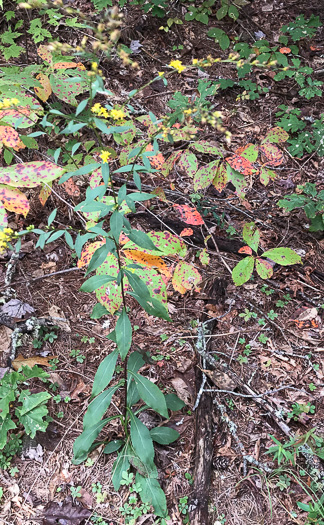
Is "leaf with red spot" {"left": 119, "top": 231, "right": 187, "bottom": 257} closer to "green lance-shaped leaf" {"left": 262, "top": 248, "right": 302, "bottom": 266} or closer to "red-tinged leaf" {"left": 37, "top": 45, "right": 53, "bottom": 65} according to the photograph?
"green lance-shaped leaf" {"left": 262, "top": 248, "right": 302, "bottom": 266}

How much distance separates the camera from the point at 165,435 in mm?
2006

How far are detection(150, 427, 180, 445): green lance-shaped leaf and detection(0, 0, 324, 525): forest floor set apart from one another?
10 centimetres

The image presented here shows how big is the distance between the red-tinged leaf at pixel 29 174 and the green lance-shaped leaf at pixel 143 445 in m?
1.26

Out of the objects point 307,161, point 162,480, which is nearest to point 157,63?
point 307,161

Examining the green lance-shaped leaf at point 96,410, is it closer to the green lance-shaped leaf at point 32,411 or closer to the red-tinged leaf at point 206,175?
the green lance-shaped leaf at point 32,411

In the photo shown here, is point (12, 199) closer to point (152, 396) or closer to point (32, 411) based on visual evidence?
point (152, 396)

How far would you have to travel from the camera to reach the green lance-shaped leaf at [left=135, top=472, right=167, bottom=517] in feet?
5.90

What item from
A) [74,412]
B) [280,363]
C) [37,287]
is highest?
[280,363]

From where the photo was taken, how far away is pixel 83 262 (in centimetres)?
187

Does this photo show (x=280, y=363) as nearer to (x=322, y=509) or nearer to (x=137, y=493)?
(x=322, y=509)

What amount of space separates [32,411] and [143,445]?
27.5 inches

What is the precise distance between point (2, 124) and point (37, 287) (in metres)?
1.21

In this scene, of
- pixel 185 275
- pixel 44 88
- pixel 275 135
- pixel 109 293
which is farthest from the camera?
pixel 275 135

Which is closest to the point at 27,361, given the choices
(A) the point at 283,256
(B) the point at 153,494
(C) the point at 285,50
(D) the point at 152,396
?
(D) the point at 152,396
